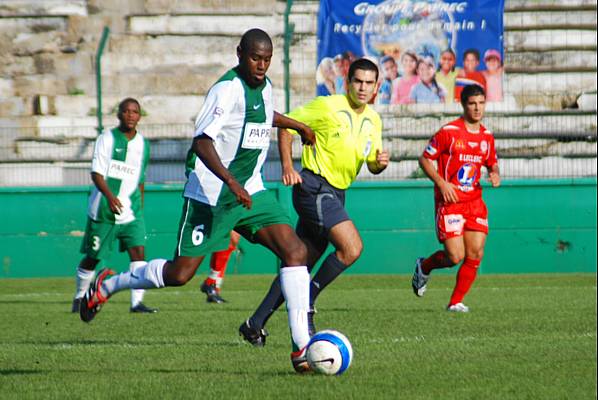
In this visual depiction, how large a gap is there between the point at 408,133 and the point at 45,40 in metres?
8.35

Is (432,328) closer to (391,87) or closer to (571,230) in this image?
(571,230)

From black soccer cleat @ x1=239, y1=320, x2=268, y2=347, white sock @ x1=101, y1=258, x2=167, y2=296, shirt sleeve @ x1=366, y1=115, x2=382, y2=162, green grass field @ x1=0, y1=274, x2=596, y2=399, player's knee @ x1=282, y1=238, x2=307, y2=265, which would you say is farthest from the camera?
shirt sleeve @ x1=366, y1=115, x2=382, y2=162

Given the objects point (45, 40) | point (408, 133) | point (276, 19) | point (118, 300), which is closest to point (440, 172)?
point (118, 300)

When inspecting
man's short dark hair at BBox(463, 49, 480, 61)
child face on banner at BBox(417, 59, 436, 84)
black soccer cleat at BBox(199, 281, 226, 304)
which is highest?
man's short dark hair at BBox(463, 49, 480, 61)

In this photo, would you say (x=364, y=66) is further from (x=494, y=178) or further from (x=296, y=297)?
(x=494, y=178)

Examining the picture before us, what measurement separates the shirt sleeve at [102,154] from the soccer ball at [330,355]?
595cm

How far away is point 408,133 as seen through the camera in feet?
65.8

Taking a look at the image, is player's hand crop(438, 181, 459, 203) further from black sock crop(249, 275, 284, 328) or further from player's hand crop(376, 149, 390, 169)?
black sock crop(249, 275, 284, 328)

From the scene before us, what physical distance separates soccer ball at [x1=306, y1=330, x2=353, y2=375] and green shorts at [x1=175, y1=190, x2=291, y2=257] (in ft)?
3.29

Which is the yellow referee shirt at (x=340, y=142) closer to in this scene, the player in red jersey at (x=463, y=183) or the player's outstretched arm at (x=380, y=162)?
the player's outstretched arm at (x=380, y=162)

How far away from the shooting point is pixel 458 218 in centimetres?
1129

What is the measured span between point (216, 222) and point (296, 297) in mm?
712

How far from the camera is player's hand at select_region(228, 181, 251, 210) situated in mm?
6707

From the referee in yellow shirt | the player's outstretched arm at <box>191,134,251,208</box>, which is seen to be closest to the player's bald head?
the player's outstretched arm at <box>191,134,251,208</box>
